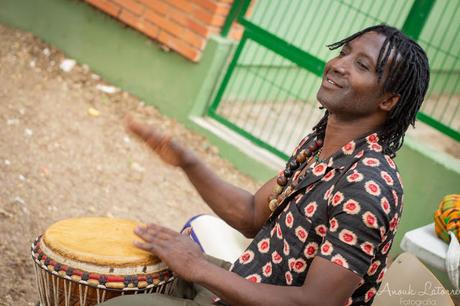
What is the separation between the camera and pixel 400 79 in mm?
2471

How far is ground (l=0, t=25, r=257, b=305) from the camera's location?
4305 millimetres

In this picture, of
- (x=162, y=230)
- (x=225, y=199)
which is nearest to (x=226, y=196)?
(x=225, y=199)

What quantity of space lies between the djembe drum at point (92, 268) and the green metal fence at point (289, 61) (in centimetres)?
355

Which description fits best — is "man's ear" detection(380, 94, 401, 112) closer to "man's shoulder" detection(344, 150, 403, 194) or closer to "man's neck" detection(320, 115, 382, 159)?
"man's neck" detection(320, 115, 382, 159)

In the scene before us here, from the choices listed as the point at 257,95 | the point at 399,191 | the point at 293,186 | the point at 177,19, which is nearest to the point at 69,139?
the point at 177,19

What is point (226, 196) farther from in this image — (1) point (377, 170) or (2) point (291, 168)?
(1) point (377, 170)

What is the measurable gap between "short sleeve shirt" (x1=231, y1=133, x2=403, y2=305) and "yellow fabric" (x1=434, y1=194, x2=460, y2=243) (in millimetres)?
1610

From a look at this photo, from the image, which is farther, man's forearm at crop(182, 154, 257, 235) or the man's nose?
man's forearm at crop(182, 154, 257, 235)

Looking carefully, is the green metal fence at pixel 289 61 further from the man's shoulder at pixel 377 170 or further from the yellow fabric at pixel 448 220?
the man's shoulder at pixel 377 170

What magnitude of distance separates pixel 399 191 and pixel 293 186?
472 millimetres

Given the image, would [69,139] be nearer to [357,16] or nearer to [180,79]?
[180,79]

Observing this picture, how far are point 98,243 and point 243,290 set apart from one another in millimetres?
628

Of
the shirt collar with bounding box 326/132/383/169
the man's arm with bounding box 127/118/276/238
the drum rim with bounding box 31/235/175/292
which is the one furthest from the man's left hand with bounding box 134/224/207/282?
the shirt collar with bounding box 326/132/383/169

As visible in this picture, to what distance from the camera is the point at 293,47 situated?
586cm
